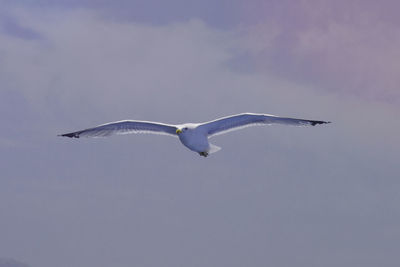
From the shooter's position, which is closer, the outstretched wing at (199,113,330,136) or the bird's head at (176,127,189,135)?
the bird's head at (176,127,189,135)

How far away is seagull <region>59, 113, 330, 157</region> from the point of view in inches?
2244

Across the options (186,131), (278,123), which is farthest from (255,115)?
(186,131)

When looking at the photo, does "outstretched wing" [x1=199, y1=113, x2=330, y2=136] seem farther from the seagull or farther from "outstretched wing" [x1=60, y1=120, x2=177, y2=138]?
"outstretched wing" [x1=60, y1=120, x2=177, y2=138]

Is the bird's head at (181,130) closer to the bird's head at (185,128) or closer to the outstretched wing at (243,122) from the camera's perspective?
the bird's head at (185,128)

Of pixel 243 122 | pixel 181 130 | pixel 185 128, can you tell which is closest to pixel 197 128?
pixel 185 128

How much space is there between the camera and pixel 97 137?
6066cm

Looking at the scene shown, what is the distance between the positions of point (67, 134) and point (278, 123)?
17623mm

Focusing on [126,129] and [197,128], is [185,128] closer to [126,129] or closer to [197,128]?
[197,128]

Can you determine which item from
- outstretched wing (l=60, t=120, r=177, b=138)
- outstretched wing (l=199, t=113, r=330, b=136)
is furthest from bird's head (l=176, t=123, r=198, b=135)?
outstretched wing (l=60, t=120, r=177, b=138)

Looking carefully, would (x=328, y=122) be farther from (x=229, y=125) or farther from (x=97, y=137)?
(x=97, y=137)

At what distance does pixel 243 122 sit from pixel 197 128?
4223mm

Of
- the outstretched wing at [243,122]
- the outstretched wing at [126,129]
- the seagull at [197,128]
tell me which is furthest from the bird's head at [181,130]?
the outstretched wing at [126,129]

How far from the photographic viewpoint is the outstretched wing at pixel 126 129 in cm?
6003

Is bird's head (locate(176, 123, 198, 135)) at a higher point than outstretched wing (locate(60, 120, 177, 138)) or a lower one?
lower
